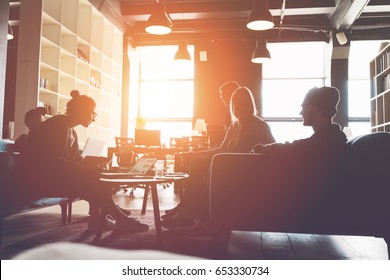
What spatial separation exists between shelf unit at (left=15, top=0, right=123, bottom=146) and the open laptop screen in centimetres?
114

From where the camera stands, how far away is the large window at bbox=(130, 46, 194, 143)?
954cm

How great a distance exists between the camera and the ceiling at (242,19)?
295 inches

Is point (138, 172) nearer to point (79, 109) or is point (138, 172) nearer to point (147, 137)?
point (79, 109)

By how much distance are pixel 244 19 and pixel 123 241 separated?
7.15 m

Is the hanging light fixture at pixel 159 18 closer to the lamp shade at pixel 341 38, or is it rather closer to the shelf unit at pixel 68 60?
the shelf unit at pixel 68 60

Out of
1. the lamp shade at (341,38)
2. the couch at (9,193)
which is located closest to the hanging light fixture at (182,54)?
the lamp shade at (341,38)

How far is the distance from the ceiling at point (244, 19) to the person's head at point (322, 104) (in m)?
5.42

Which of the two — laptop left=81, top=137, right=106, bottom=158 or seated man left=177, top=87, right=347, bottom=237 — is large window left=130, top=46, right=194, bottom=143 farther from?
seated man left=177, top=87, right=347, bottom=237

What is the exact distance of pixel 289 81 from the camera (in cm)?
918

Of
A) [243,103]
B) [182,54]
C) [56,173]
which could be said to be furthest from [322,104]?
[182,54]

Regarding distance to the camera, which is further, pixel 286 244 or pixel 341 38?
pixel 341 38

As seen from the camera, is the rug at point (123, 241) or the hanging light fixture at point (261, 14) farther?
the hanging light fixture at point (261, 14)

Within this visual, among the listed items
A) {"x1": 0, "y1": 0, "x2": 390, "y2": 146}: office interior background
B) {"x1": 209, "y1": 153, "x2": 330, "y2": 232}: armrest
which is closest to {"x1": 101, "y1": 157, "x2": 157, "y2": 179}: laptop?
{"x1": 209, "y1": 153, "x2": 330, "y2": 232}: armrest

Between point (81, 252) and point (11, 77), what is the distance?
724 cm
